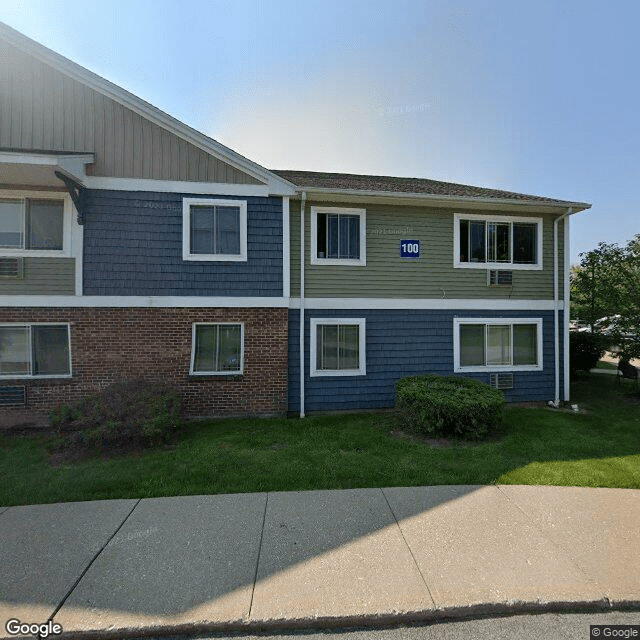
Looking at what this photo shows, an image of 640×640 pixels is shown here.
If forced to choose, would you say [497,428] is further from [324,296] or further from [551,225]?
[551,225]

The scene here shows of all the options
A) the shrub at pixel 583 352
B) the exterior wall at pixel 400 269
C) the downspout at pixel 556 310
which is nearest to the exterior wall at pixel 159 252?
the exterior wall at pixel 400 269

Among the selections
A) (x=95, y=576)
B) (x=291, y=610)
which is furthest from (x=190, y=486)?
(x=291, y=610)

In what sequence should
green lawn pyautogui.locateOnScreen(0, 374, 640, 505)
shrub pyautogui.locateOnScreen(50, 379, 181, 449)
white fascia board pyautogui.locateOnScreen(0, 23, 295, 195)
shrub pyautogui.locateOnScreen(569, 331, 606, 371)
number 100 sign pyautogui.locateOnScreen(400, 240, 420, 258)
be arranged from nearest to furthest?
green lawn pyautogui.locateOnScreen(0, 374, 640, 505) → shrub pyautogui.locateOnScreen(50, 379, 181, 449) → white fascia board pyautogui.locateOnScreen(0, 23, 295, 195) → number 100 sign pyautogui.locateOnScreen(400, 240, 420, 258) → shrub pyautogui.locateOnScreen(569, 331, 606, 371)

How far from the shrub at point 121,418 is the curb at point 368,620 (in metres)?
3.87

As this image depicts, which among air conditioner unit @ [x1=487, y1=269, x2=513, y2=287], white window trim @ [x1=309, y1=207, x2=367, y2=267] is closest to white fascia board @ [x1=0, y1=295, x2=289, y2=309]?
white window trim @ [x1=309, y1=207, x2=367, y2=267]

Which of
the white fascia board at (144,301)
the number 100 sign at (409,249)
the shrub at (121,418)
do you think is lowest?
the shrub at (121,418)

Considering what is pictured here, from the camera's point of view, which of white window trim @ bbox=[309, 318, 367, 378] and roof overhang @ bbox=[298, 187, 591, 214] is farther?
white window trim @ bbox=[309, 318, 367, 378]

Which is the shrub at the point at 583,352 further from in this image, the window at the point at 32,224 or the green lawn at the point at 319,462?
the window at the point at 32,224

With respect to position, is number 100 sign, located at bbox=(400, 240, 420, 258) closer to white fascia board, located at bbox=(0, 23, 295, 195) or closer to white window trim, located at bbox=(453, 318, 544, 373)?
white window trim, located at bbox=(453, 318, 544, 373)

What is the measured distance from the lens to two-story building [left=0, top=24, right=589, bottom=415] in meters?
7.37

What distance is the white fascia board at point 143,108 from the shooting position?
7164 mm

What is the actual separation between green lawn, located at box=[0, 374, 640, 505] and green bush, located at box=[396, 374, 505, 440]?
43cm

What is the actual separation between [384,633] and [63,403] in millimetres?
7799

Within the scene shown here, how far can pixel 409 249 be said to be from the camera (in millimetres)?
8820
